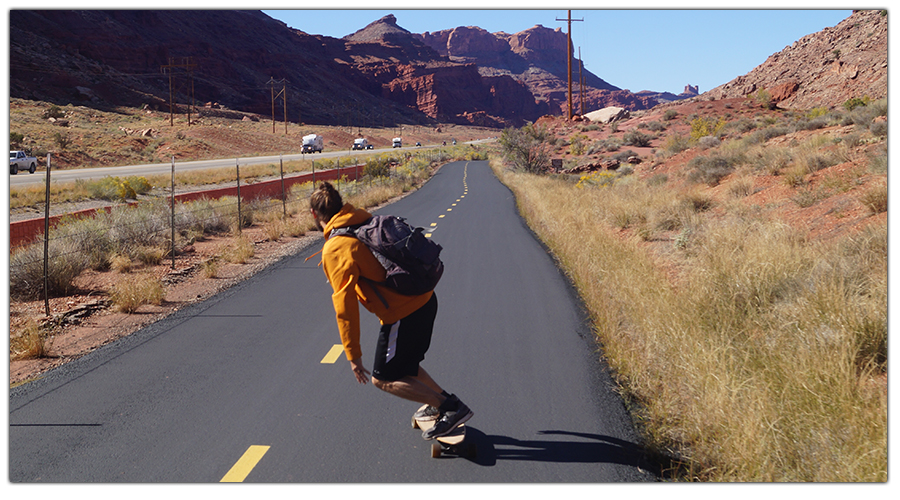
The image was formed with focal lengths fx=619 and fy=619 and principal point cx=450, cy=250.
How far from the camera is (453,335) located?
6.63 metres

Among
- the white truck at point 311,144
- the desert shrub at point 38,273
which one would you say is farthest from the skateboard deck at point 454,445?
the white truck at point 311,144

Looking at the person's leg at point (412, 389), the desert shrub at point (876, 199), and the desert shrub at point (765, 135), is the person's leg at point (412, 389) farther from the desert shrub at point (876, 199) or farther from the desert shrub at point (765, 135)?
the desert shrub at point (765, 135)

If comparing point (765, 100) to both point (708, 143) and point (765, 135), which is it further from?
point (765, 135)

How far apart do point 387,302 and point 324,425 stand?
1334 millimetres

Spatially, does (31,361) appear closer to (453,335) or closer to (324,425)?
(324,425)

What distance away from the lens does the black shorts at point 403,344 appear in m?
3.72

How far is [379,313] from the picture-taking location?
364cm

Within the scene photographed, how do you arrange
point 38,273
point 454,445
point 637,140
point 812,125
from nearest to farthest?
1. point 454,445
2. point 38,273
3. point 812,125
4. point 637,140

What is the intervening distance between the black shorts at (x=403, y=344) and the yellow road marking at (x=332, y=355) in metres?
2.07

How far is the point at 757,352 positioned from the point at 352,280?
3.46m

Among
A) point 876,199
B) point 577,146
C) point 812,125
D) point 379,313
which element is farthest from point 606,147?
point 379,313

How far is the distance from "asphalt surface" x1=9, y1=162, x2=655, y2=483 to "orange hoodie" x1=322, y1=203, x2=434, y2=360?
3.08 ft

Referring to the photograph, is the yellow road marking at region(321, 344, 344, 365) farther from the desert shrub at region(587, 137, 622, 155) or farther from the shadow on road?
the desert shrub at region(587, 137, 622, 155)

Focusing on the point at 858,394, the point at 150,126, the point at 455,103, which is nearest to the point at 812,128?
the point at 858,394
